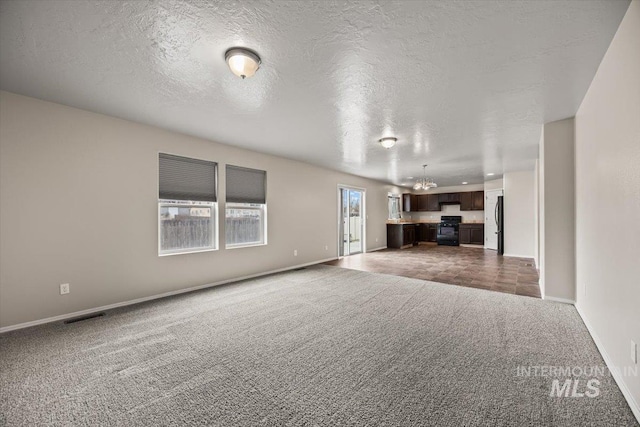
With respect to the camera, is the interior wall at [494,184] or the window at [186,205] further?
the interior wall at [494,184]

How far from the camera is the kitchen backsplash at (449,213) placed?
35.4 ft

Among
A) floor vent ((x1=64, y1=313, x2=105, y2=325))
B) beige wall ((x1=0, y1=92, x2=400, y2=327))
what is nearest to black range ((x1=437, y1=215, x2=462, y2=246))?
beige wall ((x1=0, y1=92, x2=400, y2=327))

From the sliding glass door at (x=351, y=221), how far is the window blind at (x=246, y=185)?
118 inches

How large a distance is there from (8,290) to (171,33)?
10.6 feet

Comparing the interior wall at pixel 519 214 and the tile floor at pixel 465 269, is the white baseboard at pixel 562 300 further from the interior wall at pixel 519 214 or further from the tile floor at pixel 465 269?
the interior wall at pixel 519 214

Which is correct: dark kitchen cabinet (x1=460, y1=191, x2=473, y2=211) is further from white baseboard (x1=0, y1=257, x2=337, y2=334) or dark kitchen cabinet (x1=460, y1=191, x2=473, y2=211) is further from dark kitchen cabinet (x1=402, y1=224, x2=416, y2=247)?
white baseboard (x1=0, y1=257, x2=337, y2=334)

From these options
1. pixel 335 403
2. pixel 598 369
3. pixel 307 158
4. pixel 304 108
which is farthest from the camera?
pixel 307 158

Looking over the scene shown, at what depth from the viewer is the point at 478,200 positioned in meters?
10.3

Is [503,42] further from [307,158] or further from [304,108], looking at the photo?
[307,158]

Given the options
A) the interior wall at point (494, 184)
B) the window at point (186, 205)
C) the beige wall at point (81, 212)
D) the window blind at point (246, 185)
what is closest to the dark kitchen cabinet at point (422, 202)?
the interior wall at point (494, 184)

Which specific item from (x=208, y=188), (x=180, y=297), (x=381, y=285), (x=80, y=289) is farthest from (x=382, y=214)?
(x=80, y=289)

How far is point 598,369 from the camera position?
2.11m

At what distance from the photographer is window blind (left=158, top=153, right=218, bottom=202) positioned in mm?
4168

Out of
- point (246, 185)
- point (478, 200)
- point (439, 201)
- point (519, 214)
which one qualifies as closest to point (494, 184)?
point (478, 200)
